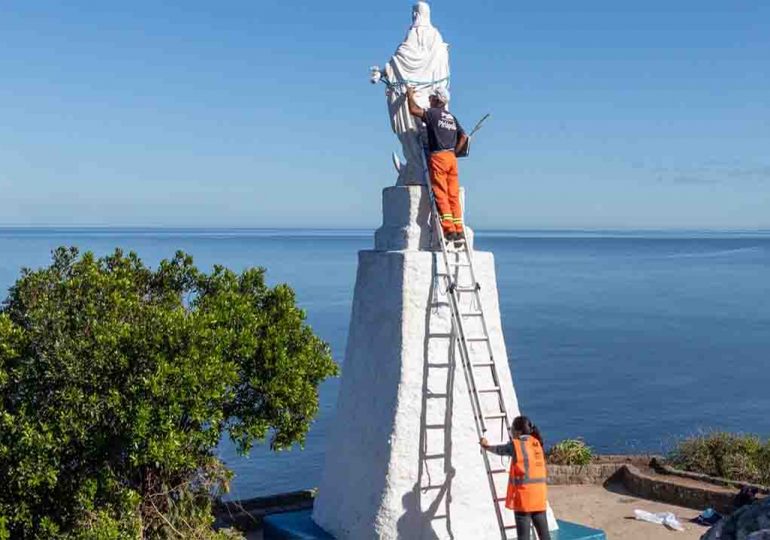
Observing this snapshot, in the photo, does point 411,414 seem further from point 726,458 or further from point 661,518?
point 726,458

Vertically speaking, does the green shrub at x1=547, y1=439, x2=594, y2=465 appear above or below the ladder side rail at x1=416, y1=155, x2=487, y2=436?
below

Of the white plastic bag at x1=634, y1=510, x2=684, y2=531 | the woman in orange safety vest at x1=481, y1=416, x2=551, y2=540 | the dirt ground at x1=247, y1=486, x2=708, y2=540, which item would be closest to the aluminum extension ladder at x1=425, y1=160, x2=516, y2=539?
the woman in orange safety vest at x1=481, y1=416, x2=551, y2=540

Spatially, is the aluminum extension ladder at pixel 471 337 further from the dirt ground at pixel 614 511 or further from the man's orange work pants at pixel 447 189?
the dirt ground at pixel 614 511

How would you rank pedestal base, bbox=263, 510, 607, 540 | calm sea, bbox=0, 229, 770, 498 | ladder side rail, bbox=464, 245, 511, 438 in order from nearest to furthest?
ladder side rail, bbox=464, 245, 511, 438, pedestal base, bbox=263, 510, 607, 540, calm sea, bbox=0, 229, 770, 498

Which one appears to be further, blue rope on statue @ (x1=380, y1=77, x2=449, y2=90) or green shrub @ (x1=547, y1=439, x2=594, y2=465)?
green shrub @ (x1=547, y1=439, x2=594, y2=465)

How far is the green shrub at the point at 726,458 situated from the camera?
17.6 m

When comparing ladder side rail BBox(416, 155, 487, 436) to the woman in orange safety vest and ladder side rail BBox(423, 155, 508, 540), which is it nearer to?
ladder side rail BBox(423, 155, 508, 540)

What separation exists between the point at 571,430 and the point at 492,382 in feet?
62.1

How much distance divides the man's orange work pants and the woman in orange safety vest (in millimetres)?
2846

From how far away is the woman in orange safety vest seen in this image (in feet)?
32.7

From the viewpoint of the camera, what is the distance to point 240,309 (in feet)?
39.8

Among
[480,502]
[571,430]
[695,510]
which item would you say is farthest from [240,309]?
[571,430]

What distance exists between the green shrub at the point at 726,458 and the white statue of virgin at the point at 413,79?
9657 mm

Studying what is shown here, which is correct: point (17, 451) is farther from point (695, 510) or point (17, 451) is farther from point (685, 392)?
point (685, 392)
